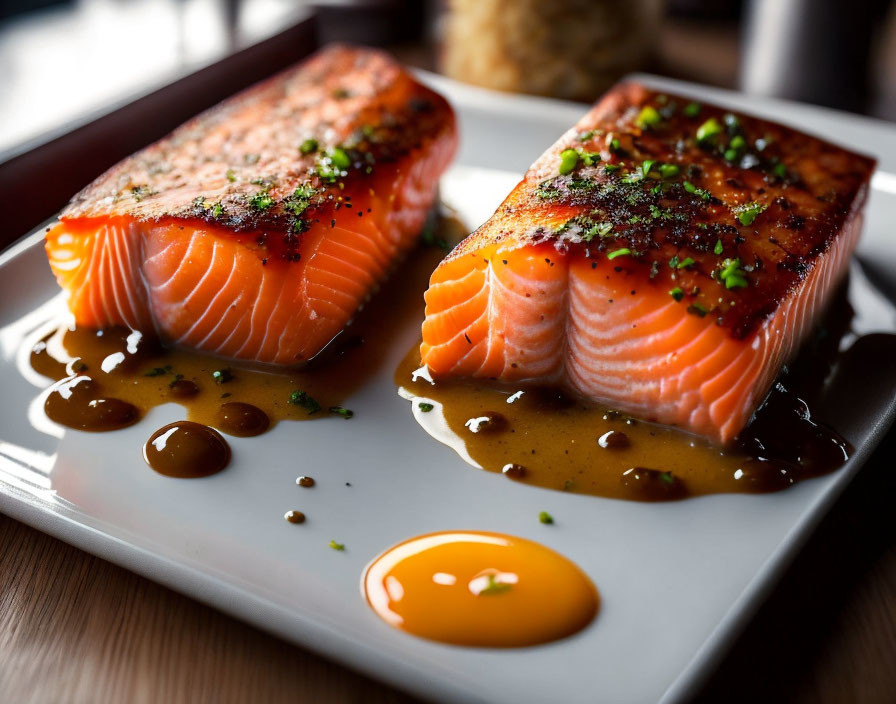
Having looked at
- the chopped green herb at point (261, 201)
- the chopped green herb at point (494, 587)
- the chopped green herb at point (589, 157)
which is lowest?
the chopped green herb at point (494, 587)

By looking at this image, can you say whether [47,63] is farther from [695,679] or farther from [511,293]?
[695,679]

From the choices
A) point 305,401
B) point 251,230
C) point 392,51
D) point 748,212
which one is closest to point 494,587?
point 305,401

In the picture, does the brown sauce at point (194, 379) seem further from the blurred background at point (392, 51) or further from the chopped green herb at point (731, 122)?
the chopped green herb at point (731, 122)

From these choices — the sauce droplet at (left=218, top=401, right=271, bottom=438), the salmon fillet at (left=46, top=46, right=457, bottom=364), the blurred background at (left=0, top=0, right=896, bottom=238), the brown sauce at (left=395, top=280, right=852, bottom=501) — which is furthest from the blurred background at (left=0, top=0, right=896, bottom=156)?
the brown sauce at (left=395, top=280, right=852, bottom=501)

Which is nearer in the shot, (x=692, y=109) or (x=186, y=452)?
(x=186, y=452)

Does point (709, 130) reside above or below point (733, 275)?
above

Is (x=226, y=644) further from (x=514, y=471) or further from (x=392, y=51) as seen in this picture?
(x=392, y=51)

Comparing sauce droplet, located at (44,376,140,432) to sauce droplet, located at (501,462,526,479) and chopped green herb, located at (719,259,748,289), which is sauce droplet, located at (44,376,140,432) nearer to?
sauce droplet, located at (501,462,526,479)

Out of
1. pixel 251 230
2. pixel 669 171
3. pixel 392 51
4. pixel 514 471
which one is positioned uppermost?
pixel 669 171

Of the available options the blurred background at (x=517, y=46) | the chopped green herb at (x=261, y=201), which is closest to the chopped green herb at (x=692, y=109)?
the blurred background at (x=517, y=46)
